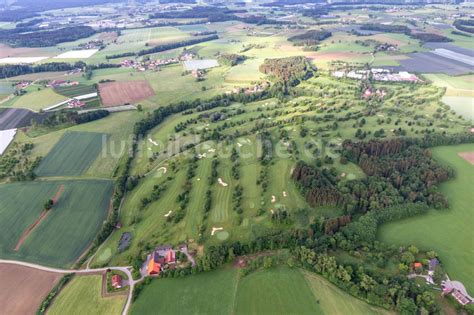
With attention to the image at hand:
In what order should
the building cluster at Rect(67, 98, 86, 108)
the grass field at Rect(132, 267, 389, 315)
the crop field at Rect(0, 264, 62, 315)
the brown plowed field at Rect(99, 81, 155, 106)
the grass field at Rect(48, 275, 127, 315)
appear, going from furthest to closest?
the brown plowed field at Rect(99, 81, 155, 106), the building cluster at Rect(67, 98, 86, 108), the crop field at Rect(0, 264, 62, 315), the grass field at Rect(48, 275, 127, 315), the grass field at Rect(132, 267, 389, 315)

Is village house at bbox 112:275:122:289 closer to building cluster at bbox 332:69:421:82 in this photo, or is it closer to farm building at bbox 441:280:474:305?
farm building at bbox 441:280:474:305

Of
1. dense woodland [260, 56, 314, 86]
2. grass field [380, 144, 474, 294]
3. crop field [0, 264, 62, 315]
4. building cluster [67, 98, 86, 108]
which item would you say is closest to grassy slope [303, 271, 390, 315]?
grass field [380, 144, 474, 294]

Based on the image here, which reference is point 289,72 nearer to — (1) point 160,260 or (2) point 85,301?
(1) point 160,260

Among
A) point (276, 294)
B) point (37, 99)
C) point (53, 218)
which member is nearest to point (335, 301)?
point (276, 294)

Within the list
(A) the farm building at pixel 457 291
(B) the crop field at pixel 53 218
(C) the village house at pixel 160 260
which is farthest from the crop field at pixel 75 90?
(A) the farm building at pixel 457 291

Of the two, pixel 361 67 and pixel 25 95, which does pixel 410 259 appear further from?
pixel 25 95

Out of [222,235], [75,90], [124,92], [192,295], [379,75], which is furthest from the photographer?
[379,75]

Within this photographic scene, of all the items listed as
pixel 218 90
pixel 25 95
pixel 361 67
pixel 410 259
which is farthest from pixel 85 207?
pixel 361 67

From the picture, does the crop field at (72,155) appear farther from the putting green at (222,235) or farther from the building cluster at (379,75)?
the building cluster at (379,75)
